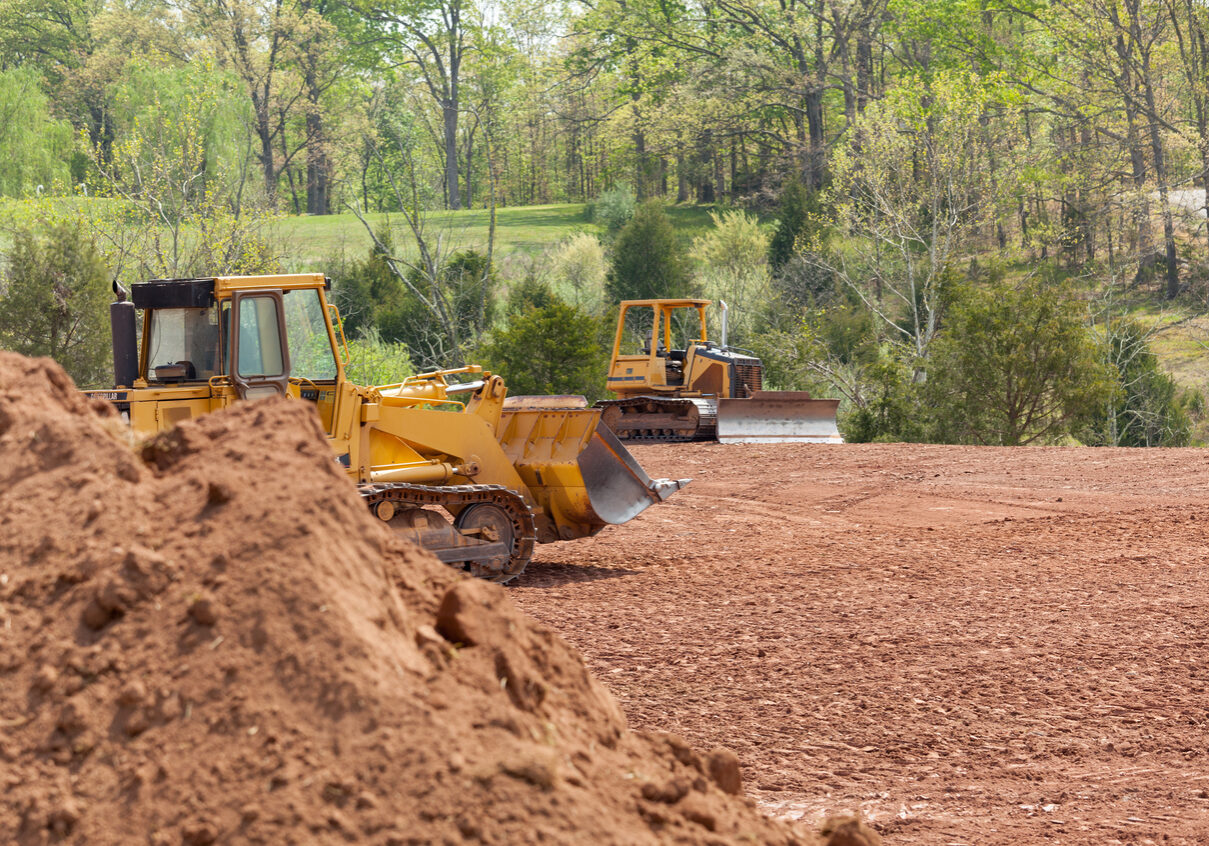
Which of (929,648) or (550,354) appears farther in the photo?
(550,354)

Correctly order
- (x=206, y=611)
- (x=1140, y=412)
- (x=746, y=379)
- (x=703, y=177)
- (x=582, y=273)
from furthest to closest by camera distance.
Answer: (x=703, y=177), (x=582, y=273), (x=1140, y=412), (x=746, y=379), (x=206, y=611)

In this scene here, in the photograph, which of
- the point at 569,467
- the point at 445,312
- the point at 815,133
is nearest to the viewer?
the point at 569,467

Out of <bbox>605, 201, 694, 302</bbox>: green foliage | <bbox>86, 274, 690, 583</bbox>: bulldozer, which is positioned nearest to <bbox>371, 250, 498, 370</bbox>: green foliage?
<bbox>605, 201, 694, 302</bbox>: green foliage

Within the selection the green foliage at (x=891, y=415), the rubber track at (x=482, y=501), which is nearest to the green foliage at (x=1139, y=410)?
the green foliage at (x=891, y=415)

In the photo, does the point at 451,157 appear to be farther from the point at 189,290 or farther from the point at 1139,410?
the point at 189,290

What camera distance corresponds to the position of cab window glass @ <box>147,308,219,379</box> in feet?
29.3

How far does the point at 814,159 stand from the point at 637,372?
28.9 meters

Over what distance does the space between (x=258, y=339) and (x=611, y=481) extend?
3.32m

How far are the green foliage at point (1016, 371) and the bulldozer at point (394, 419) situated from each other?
1381 cm

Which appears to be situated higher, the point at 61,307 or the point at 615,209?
the point at 615,209

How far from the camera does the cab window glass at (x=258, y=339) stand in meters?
8.85

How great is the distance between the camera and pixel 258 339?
891 centimetres

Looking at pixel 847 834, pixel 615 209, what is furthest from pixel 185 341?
pixel 615 209

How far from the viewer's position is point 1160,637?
7.52 m
